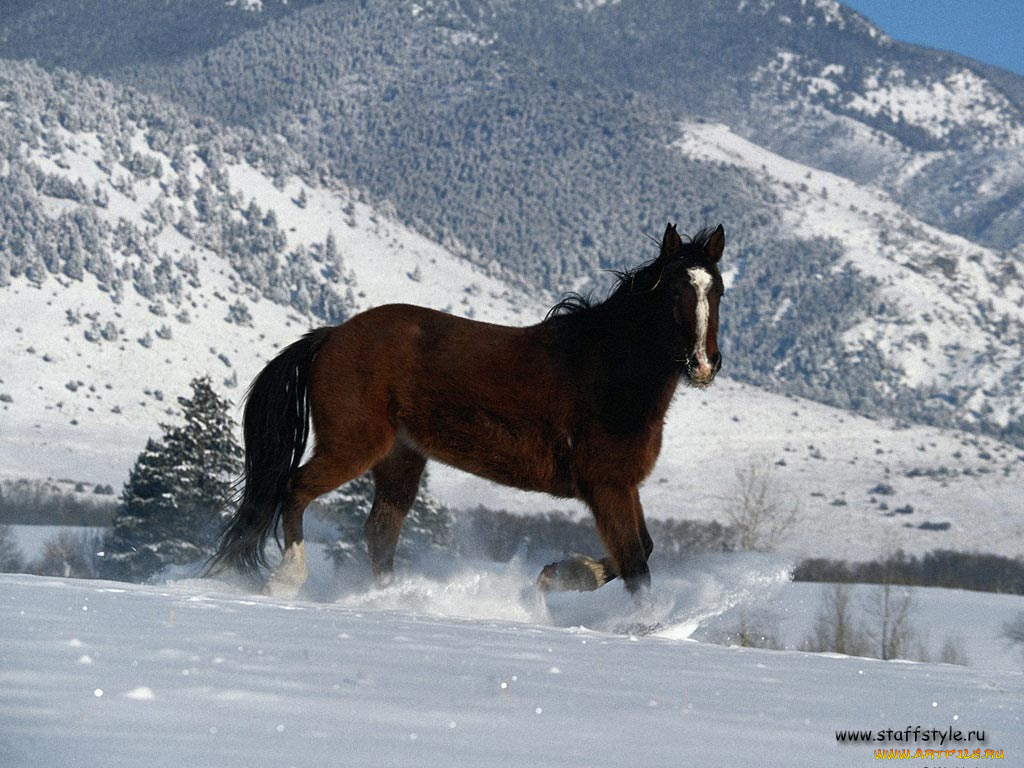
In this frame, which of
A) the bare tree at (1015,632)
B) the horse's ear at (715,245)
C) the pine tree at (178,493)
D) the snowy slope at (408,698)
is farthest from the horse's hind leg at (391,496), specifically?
the bare tree at (1015,632)

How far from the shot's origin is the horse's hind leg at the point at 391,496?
912 centimetres

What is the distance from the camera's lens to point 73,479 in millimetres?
99750

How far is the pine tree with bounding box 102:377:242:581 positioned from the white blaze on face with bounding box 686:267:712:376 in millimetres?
24534

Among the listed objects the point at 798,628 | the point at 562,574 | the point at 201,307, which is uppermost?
the point at 562,574

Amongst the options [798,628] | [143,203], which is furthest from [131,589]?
[143,203]

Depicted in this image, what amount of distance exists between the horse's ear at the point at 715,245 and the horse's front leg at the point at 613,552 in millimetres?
1509

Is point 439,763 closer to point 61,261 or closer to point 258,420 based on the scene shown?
point 258,420

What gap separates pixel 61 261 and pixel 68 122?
55.8 m

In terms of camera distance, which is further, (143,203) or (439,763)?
(143,203)

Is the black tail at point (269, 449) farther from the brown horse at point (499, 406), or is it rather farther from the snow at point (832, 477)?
the snow at point (832, 477)

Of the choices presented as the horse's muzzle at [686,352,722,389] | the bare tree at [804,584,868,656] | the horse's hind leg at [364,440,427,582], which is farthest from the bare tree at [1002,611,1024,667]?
the horse's muzzle at [686,352,722,389]

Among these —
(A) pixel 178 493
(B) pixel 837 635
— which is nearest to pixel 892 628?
(B) pixel 837 635

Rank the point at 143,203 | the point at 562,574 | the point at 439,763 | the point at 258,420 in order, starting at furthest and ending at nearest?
the point at 143,203 < the point at 258,420 < the point at 562,574 < the point at 439,763

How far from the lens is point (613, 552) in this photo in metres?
7.94
